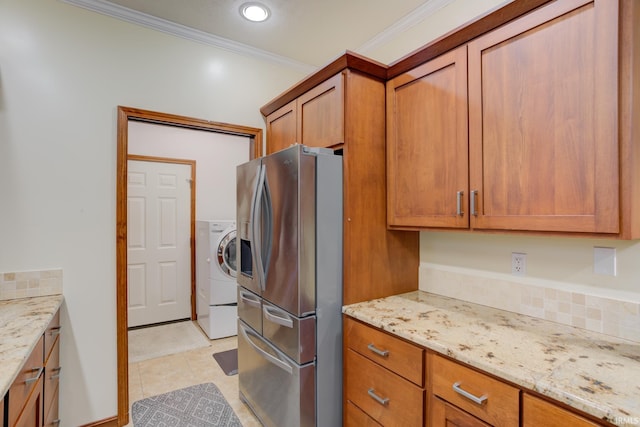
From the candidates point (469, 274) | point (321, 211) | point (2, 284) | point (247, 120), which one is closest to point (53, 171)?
point (2, 284)

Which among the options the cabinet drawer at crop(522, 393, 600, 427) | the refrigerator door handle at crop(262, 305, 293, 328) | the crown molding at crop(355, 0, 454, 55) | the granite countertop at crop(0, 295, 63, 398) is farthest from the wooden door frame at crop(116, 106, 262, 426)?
the cabinet drawer at crop(522, 393, 600, 427)

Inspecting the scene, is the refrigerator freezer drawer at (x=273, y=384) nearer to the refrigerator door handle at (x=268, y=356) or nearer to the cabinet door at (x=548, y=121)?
the refrigerator door handle at (x=268, y=356)

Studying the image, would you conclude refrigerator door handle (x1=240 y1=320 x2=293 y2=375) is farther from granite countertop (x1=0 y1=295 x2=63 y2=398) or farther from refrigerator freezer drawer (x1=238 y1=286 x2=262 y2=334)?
granite countertop (x1=0 y1=295 x2=63 y2=398)

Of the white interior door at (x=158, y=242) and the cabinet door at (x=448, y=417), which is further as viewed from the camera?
the white interior door at (x=158, y=242)

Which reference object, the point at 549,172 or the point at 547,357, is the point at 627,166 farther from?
the point at 547,357

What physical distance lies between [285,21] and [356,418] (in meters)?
2.49

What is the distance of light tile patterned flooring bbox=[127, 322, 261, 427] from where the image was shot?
7.77ft

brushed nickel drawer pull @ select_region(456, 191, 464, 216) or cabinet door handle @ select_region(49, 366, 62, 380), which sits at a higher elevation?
brushed nickel drawer pull @ select_region(456, 191, 464, 216)

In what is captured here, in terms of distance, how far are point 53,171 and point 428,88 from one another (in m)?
2.22

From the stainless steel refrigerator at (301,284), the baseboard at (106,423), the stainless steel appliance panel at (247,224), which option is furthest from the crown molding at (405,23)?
the baseboard at (106,423)

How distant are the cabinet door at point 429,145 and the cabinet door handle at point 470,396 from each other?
0.70 metres

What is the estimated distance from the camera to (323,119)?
1.91 meters

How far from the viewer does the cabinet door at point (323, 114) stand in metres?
1.77

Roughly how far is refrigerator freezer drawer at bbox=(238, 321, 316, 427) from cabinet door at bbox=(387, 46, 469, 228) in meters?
1.00
